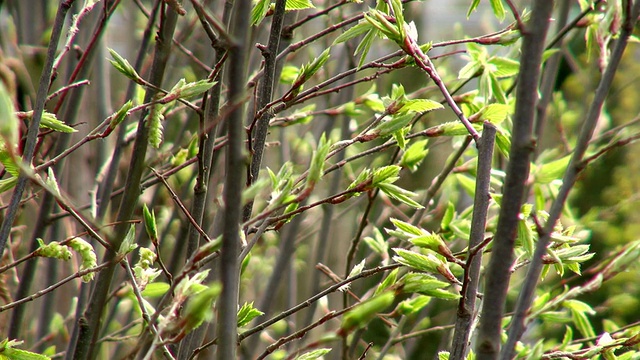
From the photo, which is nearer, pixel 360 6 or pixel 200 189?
pixel 200 189

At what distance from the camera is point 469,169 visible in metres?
1.60

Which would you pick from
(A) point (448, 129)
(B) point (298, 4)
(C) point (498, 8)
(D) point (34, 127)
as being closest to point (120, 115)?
(D) point (34, 127)

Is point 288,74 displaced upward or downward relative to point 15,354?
upward

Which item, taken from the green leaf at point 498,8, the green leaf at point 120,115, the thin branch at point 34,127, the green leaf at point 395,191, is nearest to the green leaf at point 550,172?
the green leaf at point 395,191

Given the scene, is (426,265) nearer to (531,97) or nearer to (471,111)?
(531,97)

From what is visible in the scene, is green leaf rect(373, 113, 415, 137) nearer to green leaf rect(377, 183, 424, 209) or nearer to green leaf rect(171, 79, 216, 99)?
green leaf rect(377, 183, 424, 209)

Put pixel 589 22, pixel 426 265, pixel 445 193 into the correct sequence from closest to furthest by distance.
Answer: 1. pixel 426 265
2. pixel 589 22
3. pixel 445 193

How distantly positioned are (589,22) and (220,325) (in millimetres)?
1102

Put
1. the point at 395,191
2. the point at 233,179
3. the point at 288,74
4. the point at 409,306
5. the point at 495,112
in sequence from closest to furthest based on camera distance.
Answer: the point at 233,179, the point at 395,191, the point at 495,112, the point at 409,306, the point at 288,74

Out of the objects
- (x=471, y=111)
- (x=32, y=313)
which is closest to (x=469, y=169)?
(x=471, y=111)

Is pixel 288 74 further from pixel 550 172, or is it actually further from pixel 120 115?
pixel 550 172

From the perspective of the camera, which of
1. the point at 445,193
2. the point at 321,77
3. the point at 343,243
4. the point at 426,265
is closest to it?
the point at 426,265

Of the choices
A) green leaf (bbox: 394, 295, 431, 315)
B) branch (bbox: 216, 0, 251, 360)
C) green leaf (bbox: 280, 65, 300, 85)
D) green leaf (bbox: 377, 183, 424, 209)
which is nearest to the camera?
branch (bbox: 216, 0, 251, 360)

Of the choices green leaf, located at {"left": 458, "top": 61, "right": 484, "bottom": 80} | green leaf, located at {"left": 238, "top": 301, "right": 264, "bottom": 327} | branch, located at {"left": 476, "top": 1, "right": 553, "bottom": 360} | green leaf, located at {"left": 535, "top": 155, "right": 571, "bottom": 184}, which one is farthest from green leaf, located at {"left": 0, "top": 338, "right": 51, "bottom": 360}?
green leaf, located at {"left": 458, "top": 61, "right": 484, "bottom": 80}
